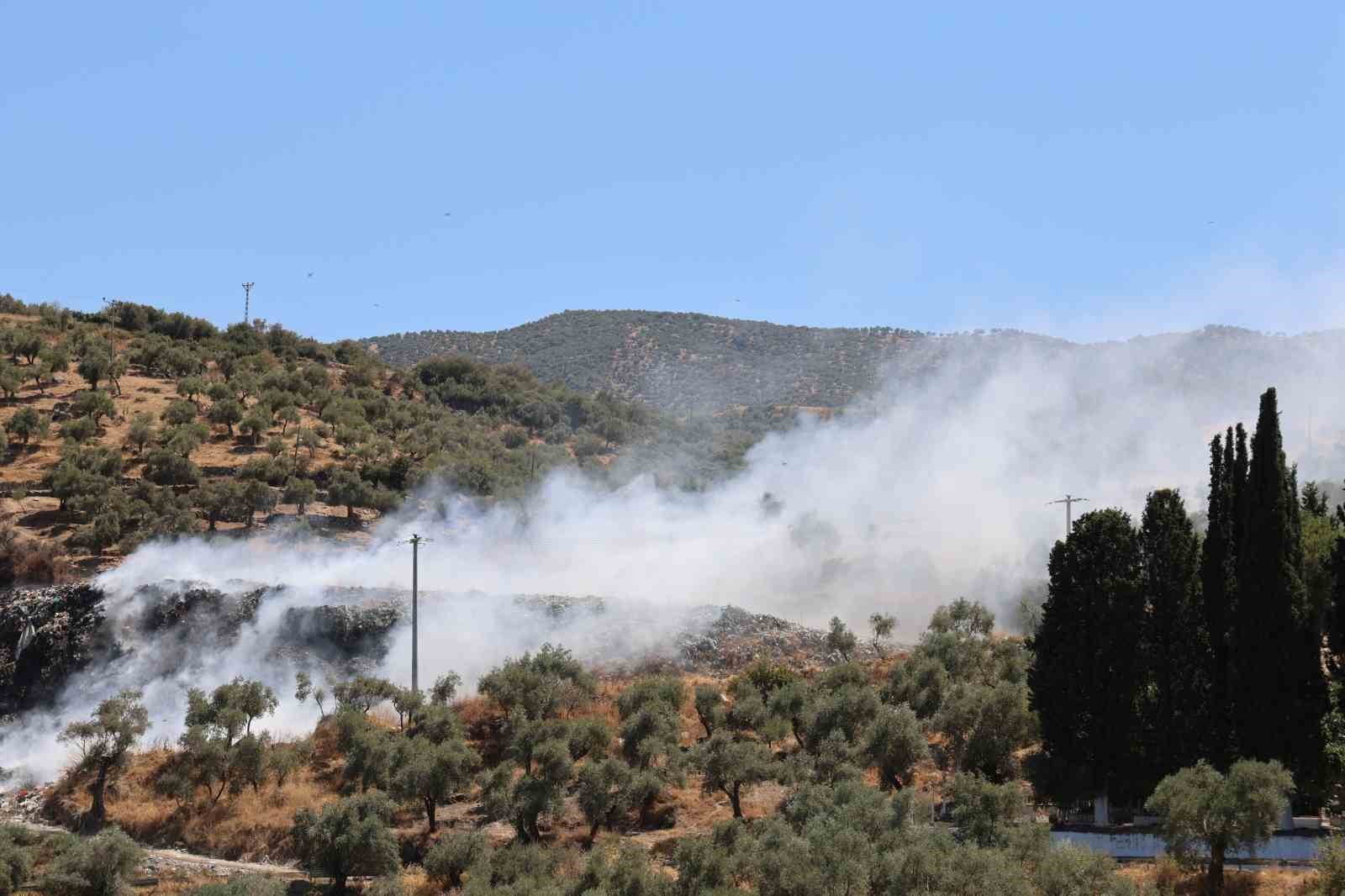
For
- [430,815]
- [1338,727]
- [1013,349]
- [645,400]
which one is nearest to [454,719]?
[430,815]

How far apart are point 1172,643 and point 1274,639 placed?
3.23 meters

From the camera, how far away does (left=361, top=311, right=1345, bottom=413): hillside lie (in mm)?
130875

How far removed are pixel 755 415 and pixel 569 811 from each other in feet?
281

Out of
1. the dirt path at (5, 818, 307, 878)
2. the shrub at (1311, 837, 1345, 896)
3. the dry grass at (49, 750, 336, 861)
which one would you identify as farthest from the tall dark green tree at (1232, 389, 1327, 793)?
the dry grass at (49, 750, 336, 861)

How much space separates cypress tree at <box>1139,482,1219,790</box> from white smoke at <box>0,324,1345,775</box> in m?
22.6

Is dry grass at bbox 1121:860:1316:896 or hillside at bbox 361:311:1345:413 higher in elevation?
hillside at bbox 361:311:1345:413

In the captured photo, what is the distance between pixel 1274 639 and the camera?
35.2 m

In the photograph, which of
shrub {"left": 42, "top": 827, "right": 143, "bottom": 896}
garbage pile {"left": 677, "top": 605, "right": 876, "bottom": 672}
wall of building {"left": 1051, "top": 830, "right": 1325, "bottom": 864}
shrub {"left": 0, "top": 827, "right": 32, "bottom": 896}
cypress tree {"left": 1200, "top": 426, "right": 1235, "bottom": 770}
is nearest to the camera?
wall of building {"left": 1051, "top": 830, "right": 1325, "bottom": 864}

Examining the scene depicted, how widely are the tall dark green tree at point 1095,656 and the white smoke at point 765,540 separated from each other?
20084mm

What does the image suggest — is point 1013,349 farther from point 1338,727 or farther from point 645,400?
point 1338,727

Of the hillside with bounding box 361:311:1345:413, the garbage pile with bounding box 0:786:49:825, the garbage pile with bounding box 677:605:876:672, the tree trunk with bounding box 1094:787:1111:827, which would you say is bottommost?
the garbage pile with bounding box 0:786:49:825

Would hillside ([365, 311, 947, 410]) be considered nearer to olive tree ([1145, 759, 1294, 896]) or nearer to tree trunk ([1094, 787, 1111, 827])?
tree trunk ([1094, 787, 1111, 827])

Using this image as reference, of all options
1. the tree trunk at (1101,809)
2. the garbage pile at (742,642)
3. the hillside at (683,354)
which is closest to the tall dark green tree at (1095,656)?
the tree trunk at (1101,809)

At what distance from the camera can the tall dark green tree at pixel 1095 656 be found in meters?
37.5
